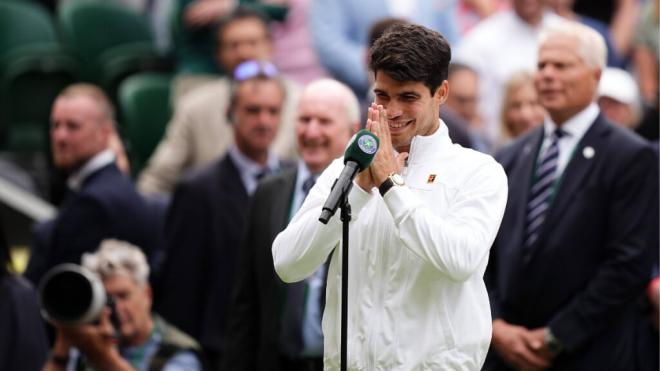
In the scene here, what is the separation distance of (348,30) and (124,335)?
143 inches

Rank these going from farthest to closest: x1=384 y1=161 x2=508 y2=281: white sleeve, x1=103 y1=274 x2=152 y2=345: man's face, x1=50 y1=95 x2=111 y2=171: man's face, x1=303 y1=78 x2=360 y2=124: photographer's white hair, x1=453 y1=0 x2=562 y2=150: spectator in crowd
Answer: x1=453 y1=0 x2=562 y2=150: spectator in crowd → x1=50 y1=95 x2=111 y2=171: man's face → x1=103 y1=274 x2=152 y2=345: man's face → x1=303 y1=78 x2=360 y2=124: photographer's white hair → x1=384 y1=161 x2=508 y2=281: white sleeve

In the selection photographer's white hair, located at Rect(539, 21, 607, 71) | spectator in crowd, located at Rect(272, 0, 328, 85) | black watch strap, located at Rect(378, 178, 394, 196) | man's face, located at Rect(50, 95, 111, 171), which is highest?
black watch strap, located at Rect(378, 178, 394, 196)

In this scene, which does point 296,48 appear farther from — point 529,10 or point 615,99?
point 615,99

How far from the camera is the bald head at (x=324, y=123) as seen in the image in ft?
22.0

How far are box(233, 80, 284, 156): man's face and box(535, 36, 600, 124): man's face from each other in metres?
1.76

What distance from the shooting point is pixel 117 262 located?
717 centimetres

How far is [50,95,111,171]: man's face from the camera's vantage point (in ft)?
26.6

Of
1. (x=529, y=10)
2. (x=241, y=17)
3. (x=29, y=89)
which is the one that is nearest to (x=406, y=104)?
(x=241, y=17)

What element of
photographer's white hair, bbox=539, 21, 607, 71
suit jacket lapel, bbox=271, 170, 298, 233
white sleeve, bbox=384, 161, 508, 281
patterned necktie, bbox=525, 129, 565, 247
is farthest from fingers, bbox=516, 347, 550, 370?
white sleeve, bbox=384, 161, 508, 281

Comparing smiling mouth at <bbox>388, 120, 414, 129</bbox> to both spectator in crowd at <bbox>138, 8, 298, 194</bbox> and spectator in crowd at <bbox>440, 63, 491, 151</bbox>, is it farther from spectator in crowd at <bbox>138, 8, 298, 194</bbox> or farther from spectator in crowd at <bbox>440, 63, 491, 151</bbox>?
spectator in crowd at <bbox>440, 63, 491, 151</bbox>

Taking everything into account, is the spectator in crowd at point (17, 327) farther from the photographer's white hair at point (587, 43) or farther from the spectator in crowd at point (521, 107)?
the spectator in crowd at point (521, 107)

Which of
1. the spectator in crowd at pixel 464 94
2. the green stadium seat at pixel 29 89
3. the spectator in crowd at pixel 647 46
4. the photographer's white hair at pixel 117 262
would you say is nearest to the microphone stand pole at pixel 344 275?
the photographer's white hair at pixel 117 262

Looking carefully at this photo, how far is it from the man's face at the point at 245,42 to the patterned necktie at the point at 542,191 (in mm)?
3252

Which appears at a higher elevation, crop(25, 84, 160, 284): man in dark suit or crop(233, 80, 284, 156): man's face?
crop(233, 80, 284, 156): man's face
